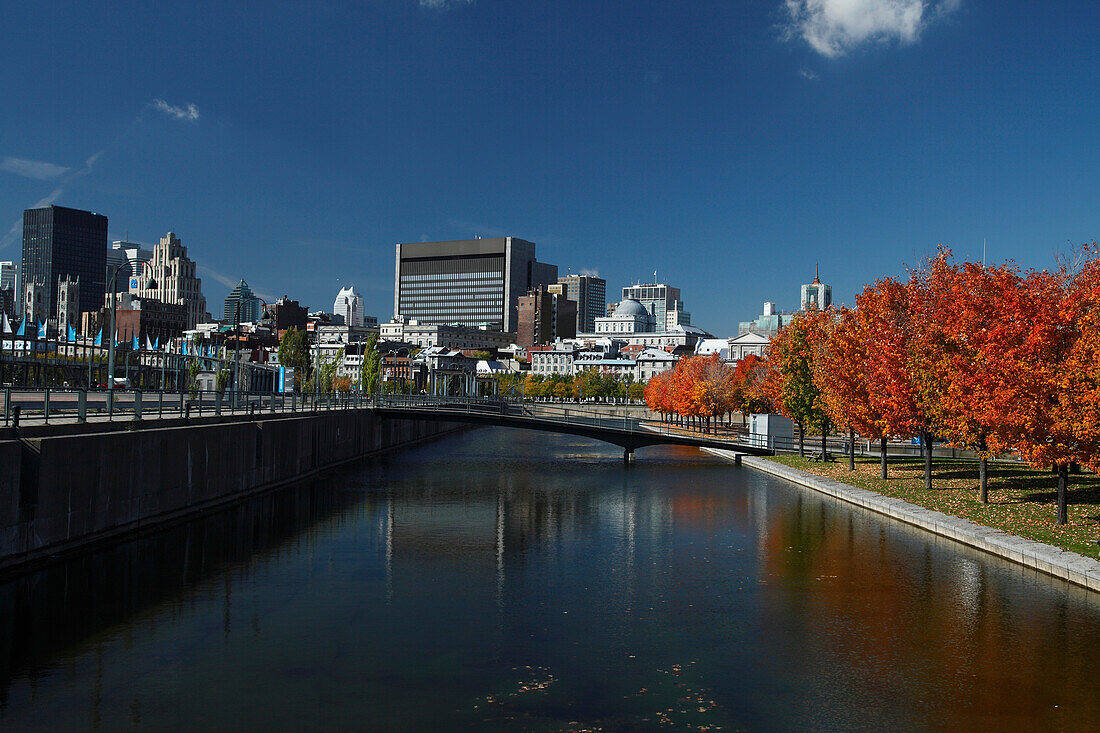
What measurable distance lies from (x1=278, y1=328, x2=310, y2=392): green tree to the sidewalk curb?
10351 cm

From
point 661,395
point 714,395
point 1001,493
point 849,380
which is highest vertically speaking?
point 849,380

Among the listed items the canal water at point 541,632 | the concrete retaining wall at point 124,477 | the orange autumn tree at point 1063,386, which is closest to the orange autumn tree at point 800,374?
the canal water at point 541,632

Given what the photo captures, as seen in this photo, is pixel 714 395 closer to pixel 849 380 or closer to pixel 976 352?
pixel 849 380

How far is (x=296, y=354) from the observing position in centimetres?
16688

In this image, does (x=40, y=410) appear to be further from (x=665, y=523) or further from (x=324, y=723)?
(x=665, y=523)

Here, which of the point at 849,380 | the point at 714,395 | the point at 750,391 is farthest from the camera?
the point at 714,395

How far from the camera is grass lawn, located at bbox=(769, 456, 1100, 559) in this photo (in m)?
31.8

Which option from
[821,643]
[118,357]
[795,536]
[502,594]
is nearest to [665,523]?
[795,536]

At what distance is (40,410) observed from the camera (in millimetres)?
31094

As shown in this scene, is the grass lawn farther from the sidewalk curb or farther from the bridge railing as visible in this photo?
the bridge railing

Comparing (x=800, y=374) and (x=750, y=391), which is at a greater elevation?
(x=800, y=374)

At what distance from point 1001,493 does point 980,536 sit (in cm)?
1049

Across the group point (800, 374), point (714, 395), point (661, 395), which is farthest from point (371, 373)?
point (800, 374)

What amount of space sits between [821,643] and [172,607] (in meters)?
16.3
